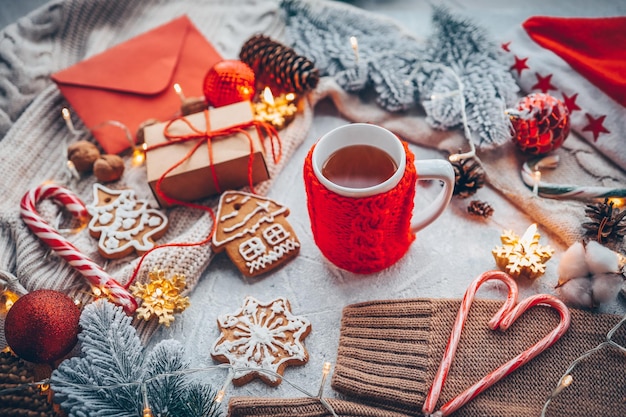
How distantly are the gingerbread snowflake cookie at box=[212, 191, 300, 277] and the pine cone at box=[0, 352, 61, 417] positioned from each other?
0.38 m

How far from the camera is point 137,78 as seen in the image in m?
1.23

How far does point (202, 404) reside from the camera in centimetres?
82

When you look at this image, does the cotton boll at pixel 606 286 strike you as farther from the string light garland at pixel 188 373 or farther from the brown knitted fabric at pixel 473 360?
the string light garland at pixel 188 373

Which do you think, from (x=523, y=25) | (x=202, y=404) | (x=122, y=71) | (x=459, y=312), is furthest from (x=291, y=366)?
(x=523, y=25)

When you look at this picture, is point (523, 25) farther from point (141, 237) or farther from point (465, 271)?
point (141, 237)

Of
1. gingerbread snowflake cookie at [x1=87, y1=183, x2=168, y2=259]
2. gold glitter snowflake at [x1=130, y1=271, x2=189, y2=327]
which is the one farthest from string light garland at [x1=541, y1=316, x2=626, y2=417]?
gingerbread snowflake cookie at [x1=87, y1=183, x2=168, y2=259]

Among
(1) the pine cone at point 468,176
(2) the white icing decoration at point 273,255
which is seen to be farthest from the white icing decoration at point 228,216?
(1) the pine cone at point 468,176

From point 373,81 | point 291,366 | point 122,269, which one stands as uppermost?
point 373,81

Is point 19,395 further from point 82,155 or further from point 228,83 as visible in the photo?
point 228,83

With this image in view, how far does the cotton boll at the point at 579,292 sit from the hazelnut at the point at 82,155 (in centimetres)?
97

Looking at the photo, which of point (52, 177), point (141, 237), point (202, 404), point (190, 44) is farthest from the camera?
point (190, 44)

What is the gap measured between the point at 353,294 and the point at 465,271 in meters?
0.22

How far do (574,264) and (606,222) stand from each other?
0.13 meters

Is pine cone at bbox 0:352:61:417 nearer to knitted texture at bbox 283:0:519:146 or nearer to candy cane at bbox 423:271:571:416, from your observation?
candy cane at bbox 423:271:571:416
